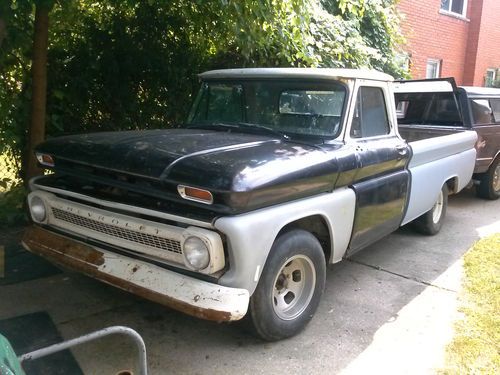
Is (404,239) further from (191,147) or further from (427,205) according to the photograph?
(191,147)

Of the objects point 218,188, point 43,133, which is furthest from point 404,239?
point 43,133

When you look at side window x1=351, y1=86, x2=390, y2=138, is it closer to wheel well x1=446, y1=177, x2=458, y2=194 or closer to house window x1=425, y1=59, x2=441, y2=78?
wheel well x1=446, y1=177, x2=458, y2=194

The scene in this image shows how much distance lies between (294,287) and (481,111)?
5202 millimetres

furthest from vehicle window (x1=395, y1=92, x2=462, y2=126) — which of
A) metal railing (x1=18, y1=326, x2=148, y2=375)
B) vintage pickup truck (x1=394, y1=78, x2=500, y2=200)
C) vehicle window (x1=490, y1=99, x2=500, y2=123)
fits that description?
metal railing (x1=18, y1=326, x2=148, y2=375)

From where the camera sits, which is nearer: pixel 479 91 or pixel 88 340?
pixel 88 340

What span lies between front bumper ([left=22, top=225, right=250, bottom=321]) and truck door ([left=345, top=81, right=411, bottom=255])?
1436 millimetres

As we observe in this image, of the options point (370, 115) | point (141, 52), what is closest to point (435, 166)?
point (370, 115)

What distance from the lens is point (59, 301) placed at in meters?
3.69

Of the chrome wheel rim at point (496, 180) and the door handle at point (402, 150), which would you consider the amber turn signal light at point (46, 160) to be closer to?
the door handle at point (402, 150)

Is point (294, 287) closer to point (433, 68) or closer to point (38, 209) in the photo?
point (38, 209)

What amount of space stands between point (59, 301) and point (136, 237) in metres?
1.18

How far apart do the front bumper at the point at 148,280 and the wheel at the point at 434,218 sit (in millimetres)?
3481

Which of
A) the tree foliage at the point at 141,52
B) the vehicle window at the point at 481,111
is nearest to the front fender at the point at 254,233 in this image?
the tree foliage at the point at 141,52

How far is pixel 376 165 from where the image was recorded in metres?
Result: 3.87
